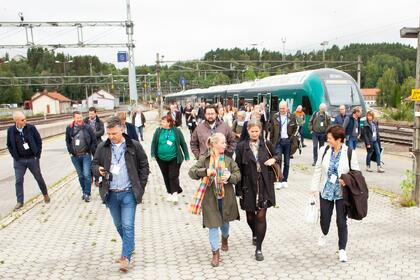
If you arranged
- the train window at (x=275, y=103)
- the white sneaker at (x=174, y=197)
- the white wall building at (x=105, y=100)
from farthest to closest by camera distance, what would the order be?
the white wall building at (x=105, y=100)
the train window at (x=275, y=103)
the white sneaker at (x=174, y=197)

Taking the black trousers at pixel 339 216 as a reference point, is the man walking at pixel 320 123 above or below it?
above

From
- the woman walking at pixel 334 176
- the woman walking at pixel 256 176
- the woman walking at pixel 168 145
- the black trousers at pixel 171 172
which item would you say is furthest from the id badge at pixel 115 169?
the black trousers at pixel 171 172

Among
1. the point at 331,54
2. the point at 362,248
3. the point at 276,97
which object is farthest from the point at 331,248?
the point at 331,54

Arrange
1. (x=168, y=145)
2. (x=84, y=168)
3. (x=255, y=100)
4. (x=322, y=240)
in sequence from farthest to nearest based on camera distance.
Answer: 1. (x=255, y=100)
2. (x=84, y=168)
3. (x=168, y=145)
4. (x=322, y=240)

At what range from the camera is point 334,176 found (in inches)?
201

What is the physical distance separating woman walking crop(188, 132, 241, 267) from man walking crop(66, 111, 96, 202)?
4366mm

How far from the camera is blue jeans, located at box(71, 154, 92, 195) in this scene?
29.2 feet

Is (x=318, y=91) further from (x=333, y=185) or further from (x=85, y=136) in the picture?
(x=333, y=185)

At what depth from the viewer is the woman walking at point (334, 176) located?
5078mm

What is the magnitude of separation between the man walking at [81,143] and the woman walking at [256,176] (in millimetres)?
4479

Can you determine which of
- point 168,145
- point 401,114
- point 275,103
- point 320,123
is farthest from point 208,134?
point 401,114

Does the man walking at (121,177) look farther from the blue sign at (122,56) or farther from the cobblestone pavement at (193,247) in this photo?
the blue sign at (122,56)

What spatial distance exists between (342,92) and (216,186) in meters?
16.5

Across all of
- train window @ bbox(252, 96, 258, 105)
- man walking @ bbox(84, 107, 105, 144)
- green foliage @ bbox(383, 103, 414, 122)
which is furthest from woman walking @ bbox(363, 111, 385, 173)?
green foliage @ bbox(383, 103, 414, 122)
